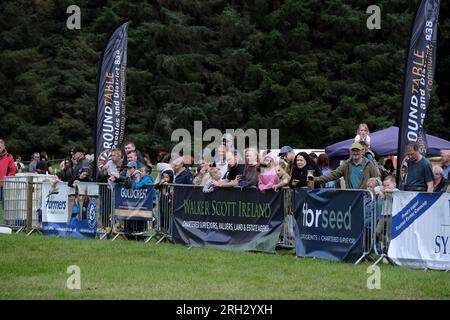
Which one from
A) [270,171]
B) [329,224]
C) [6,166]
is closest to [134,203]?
[270,171]

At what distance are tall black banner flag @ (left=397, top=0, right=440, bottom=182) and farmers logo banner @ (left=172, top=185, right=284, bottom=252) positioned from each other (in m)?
2.41

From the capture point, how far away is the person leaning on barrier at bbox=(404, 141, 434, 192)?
45.9 ft

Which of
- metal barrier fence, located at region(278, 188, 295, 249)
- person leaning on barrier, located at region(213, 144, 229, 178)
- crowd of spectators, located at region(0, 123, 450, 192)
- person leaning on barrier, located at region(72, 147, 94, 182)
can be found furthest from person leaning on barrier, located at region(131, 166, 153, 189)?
metal barrier fence, located at region(278, 188, 295, 249)

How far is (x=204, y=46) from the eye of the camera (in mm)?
59250

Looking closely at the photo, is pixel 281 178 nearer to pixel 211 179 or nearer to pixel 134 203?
pixel 211 179

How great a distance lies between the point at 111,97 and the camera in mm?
21125

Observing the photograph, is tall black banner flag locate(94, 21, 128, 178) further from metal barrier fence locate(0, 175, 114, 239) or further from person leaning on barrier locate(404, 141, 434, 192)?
person leaning on barrier locate(404, 141, 434, 192)

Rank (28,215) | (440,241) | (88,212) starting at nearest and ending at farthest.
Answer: (440,241) → (88,212) → (28,215)

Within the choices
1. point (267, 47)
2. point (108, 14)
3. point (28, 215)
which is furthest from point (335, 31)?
point (28, 215)

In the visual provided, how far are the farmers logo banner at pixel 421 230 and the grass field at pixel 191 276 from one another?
27cm

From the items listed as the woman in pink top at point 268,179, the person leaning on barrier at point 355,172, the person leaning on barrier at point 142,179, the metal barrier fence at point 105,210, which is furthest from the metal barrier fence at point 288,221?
the metal barrier fence at point 105,210

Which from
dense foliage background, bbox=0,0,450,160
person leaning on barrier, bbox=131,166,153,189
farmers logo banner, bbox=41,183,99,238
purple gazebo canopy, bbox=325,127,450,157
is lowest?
farmers logo banner, bbox=41,183,99,238
